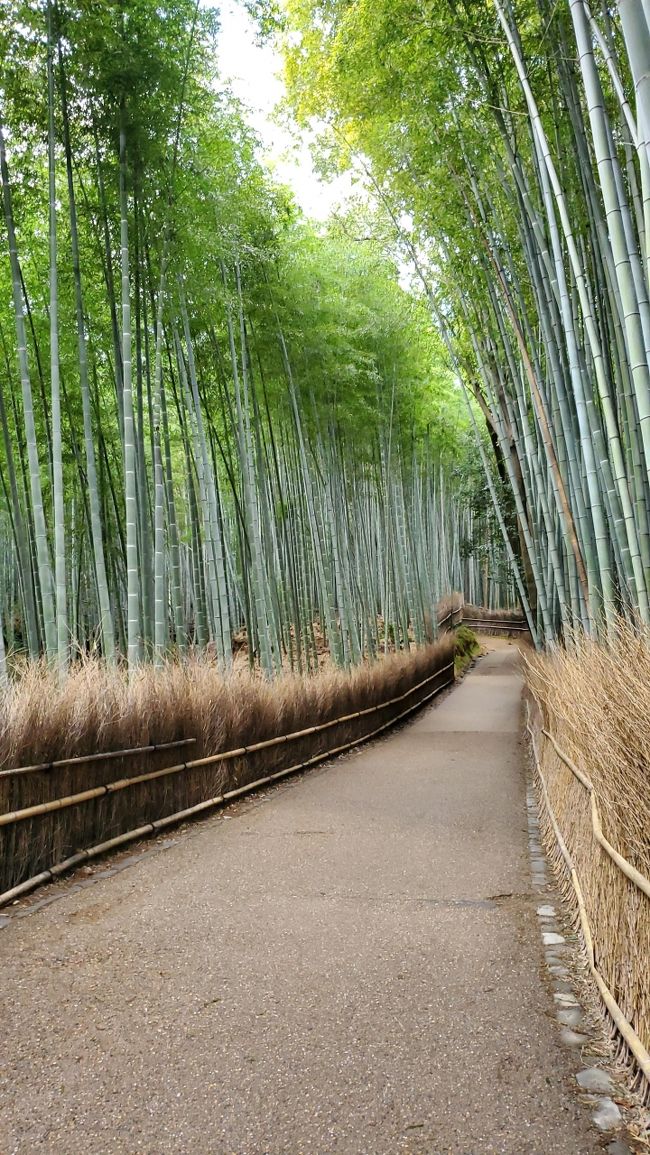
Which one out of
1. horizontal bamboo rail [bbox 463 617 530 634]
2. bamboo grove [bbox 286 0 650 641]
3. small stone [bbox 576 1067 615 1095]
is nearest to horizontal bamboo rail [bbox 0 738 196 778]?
small stone [bbox 576 1067 615 1095]

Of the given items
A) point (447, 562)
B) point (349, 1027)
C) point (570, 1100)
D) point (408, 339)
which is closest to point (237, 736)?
point (349, 1027)

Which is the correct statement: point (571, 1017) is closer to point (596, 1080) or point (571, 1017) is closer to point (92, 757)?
point (596, 1080)

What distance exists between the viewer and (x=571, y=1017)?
1.74 meters

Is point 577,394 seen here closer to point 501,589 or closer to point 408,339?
point 408,339

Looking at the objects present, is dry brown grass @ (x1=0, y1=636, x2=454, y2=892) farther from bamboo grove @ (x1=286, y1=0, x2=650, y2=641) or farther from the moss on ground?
the moss on ground

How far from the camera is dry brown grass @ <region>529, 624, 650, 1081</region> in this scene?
157cm

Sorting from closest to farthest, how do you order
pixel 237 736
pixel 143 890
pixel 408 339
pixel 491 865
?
1. pixel 143 890
2. pixel 491 865
3. pixel 237 736
4. pixel 408 339

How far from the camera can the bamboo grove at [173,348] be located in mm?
4379

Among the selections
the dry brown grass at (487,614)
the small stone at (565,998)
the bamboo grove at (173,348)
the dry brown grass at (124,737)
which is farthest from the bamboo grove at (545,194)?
the dry brown grass at (487,614)

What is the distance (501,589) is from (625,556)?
17.8 m

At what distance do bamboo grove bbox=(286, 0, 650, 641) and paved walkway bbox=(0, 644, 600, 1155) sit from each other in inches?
51.5

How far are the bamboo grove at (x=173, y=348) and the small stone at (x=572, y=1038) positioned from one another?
3002mm

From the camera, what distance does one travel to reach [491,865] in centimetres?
298

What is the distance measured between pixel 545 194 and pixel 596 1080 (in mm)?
3438
